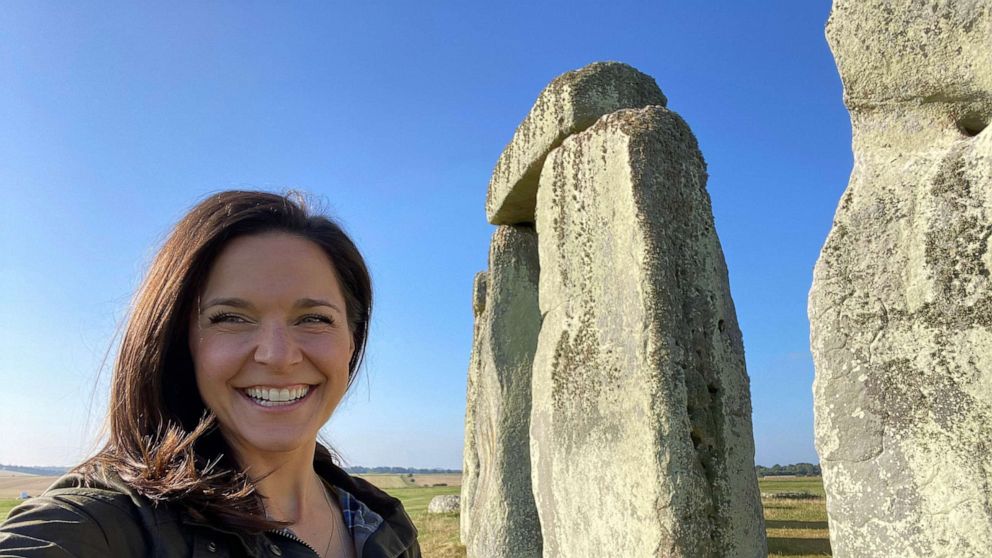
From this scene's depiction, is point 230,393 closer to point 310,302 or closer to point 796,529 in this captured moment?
point 310,302

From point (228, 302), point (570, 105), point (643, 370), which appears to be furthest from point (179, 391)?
point (570, 105)

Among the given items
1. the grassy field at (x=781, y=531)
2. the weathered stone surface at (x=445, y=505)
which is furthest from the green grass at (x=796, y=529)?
the weathered stone surface at (x=445, y=505)

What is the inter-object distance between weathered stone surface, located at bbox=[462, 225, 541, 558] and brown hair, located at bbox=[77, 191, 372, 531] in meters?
4.70

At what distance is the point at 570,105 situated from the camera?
4.88 metres

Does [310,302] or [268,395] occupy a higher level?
[310,302]

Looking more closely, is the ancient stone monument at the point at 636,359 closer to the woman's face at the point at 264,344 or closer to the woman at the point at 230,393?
the woman at the point at 230,393

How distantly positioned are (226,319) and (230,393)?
0.15 m

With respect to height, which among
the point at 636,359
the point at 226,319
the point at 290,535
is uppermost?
the point at 636,359

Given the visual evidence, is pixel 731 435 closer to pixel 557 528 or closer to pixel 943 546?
pixel 557 528

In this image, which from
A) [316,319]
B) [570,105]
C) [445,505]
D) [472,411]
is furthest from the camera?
[445,505]

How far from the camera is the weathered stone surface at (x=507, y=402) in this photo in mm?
6059

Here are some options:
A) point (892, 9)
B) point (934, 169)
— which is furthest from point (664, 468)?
point (892, 9)

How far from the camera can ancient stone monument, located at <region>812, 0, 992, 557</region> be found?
2.22 metres

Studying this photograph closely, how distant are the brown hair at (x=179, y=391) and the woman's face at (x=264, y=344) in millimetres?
29
